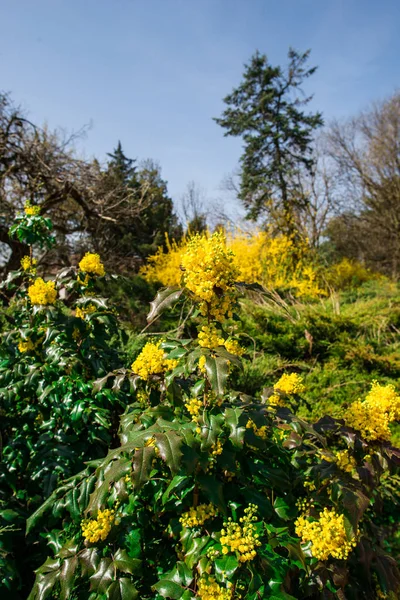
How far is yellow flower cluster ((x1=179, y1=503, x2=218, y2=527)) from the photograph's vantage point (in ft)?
3.73

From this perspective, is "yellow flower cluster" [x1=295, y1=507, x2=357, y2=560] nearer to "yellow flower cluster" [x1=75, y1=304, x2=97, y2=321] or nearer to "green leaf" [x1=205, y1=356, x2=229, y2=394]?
"green leaf" [x1=205, y1=356, x2=229, y2=394]

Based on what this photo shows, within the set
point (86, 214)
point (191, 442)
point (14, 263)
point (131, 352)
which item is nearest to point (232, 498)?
point (191, 442)

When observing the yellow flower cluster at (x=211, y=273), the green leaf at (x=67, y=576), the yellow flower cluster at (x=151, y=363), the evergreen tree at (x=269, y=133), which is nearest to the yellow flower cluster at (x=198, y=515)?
the green leaf at (x=67, y=576)

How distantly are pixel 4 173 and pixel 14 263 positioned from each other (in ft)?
4.86

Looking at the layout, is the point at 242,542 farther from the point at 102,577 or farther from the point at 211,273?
the point at 211,273

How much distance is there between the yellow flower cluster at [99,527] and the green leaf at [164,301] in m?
0.66

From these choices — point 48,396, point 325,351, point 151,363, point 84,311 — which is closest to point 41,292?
point 84,311

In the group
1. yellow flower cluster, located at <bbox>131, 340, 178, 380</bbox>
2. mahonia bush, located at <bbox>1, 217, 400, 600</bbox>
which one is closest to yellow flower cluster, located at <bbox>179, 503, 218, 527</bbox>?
mahonia bush, located at <bbox>1, 217, 400, 600</bbox>

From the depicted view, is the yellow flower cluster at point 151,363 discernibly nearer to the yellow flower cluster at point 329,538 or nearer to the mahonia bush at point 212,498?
the mahonia bush at point 212,498

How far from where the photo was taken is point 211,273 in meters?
1.06

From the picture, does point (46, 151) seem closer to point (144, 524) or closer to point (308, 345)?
point (308, 345)

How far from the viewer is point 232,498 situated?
1243 millimetres

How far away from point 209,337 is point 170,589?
70 centimetres

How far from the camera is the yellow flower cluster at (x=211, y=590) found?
0.99 m
